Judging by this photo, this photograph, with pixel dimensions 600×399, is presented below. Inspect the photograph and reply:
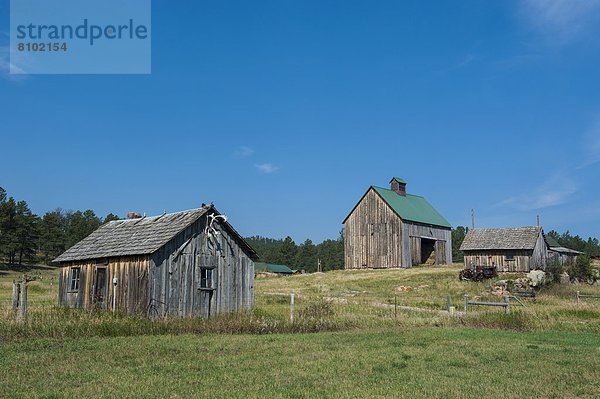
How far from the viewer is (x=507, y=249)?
178 ft

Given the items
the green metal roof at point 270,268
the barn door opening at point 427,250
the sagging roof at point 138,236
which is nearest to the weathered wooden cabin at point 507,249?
Answer: the barn door opening at point 427,250

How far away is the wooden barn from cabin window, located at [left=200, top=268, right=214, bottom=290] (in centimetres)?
3653

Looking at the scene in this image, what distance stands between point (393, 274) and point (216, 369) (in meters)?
43.2

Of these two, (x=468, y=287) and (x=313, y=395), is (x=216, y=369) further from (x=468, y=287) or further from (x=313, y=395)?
(x=468, y=287)

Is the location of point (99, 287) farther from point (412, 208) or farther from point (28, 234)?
point (28, 234)

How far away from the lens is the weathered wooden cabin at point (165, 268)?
26047mm

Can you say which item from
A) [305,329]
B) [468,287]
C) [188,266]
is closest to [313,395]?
[305,329]

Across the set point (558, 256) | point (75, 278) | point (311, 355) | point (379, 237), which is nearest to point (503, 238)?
point (558, 256)

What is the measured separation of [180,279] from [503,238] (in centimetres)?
3889

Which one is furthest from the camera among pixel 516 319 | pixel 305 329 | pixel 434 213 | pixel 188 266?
pixel 434 213

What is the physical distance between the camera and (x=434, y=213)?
72.5 m

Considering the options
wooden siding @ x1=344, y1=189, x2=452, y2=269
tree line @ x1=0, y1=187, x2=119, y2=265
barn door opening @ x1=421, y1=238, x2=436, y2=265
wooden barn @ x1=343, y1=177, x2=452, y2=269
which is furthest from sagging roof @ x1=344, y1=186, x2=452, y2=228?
tree line @ x1=0, y1=187, x2=119, y2=265

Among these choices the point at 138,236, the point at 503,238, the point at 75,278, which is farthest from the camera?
the point at 503,238

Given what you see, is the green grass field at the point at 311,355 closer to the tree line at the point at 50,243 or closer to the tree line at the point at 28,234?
the tree line at the point at 50,243
